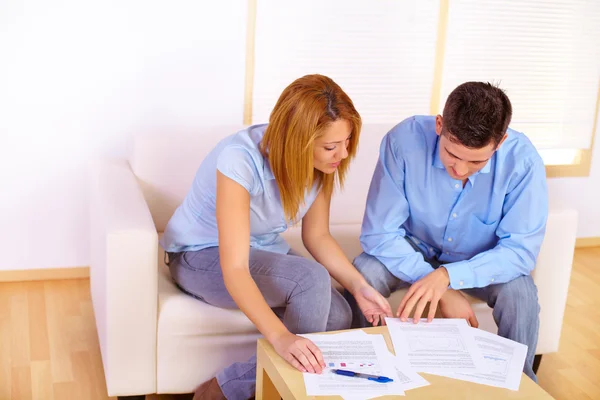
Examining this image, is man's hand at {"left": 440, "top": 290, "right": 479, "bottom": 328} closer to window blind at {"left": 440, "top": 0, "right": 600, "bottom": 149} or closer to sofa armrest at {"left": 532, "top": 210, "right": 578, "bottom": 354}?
sofa armrest at {"left": 532, "top": 210, "right": 578, "bottom": 354}

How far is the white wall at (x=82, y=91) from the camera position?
2980 millimetres

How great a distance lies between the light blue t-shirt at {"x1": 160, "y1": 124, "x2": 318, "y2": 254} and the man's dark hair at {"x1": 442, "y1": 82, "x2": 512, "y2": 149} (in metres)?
0.44

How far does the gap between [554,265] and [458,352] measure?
82 cm

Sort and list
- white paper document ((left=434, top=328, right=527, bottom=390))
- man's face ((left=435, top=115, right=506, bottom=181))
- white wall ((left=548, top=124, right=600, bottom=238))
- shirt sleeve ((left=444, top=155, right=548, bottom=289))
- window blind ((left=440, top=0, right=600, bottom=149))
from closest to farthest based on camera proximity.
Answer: white paper document ((left=434, top=328, right=527, bottom=390)) → man's face ((left=435, top=115, right=506, bottom=181)) → shirt sleeve ((left=444, top=155, right=548, bottom=289)) → window blind ((left=440, top=0, right=600, bottom=149)) → white wall ((left=548, top=124, right=600, bottom=238))

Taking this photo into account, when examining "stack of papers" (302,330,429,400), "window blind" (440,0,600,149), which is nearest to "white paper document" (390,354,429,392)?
"stack of papers" (302,330,429,400)

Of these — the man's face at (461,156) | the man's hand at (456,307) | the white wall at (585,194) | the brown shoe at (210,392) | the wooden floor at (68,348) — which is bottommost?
the wooden floor at (68,348)

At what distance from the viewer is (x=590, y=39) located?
3793 millimetres

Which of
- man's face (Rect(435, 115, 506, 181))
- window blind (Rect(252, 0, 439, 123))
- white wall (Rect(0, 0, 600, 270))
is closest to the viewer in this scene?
man's face (Rect(435, 115, 506, 181))

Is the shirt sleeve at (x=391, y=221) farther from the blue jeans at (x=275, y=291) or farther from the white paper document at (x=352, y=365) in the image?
the white paper document at (x=352, y=365)

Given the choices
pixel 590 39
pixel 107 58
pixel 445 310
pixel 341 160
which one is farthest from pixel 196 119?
pixel 590 39

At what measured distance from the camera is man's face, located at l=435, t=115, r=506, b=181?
2.01 metres

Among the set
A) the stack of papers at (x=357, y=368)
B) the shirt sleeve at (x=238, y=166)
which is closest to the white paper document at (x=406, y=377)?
the stack of papers at (x=357, y=368)

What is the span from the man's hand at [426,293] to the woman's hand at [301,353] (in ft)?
1.11

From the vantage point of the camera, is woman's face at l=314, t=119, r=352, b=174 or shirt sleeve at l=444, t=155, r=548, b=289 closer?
woman's face at l=314, t=119, r=352, b=174
